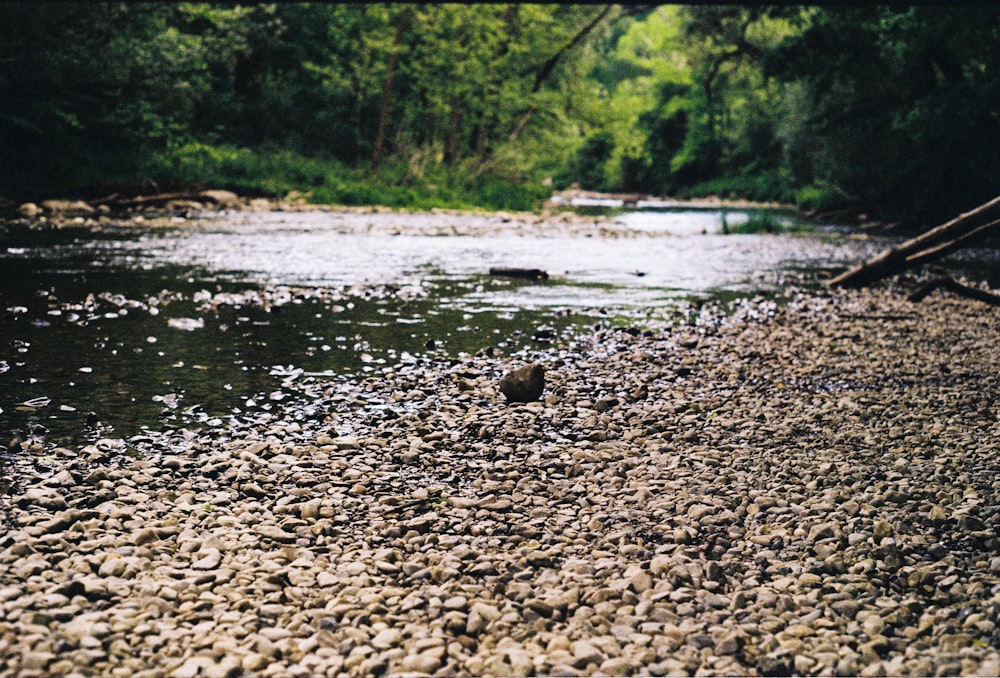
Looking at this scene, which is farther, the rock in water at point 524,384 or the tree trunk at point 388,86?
the tree trunk at point 388,86

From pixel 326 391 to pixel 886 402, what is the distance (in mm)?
4586

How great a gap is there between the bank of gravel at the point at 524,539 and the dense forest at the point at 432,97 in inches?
751

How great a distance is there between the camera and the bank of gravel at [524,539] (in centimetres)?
329

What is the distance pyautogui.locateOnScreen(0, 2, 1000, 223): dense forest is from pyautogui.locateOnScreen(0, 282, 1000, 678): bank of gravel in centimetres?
1909

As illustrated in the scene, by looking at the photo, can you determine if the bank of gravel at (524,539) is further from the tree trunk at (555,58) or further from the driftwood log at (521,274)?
the tree trunk at (555,58)

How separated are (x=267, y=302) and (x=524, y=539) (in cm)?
777

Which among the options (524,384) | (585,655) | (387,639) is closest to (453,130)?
(524,384)

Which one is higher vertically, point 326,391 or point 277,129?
point 277,129

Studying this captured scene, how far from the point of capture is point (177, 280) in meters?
12.8

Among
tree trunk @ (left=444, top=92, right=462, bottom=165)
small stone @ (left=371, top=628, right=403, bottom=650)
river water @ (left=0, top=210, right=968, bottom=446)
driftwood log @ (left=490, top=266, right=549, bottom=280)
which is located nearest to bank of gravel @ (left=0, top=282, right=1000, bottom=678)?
small stone @ (left=371, top=628, right=403, bottom=650)

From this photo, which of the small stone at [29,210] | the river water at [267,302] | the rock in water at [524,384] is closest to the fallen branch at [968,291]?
the river water at [267,302]

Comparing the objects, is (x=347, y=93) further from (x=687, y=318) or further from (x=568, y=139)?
(x=687, y=318)

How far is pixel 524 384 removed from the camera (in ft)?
22.2

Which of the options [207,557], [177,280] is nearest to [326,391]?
[207,557]
